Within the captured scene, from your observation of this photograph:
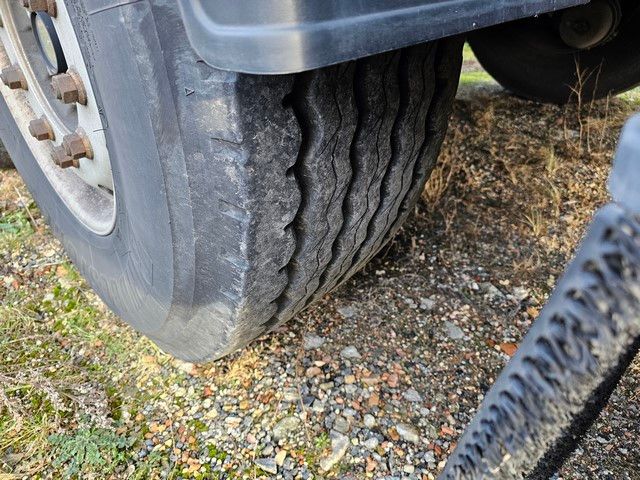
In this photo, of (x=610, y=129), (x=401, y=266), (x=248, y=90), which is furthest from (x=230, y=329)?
(x=610, y=129)

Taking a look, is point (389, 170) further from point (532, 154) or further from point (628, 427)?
point (532, 154)

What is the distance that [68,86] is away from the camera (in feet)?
3.36

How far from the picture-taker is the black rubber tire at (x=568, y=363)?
440 mm

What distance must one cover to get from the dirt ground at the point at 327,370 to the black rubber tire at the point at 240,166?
0.18 meters

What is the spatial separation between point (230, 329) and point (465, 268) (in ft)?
2.61

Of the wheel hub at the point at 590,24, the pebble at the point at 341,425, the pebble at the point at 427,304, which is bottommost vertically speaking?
the pebble at the point at 341,425

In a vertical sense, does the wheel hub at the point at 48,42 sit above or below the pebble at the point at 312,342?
above

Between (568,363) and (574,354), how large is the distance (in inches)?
0.5

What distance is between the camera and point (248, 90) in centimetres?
71

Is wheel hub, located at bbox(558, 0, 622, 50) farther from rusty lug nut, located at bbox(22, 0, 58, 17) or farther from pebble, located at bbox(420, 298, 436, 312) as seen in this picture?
rusty lug nut, located at bbox(22, 0, 58, 17)

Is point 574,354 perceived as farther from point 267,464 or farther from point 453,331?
point 453,331

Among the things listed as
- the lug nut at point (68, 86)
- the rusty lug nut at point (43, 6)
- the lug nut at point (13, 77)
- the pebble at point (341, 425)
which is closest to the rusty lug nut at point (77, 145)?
the lug nut at point (68, 86)

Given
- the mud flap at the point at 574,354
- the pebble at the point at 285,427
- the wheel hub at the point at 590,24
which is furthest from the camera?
the wheel hub at the point at 590,24

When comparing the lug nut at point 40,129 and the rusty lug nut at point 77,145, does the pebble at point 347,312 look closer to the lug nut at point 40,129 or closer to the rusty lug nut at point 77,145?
the rusty lug nut at point 77,145
